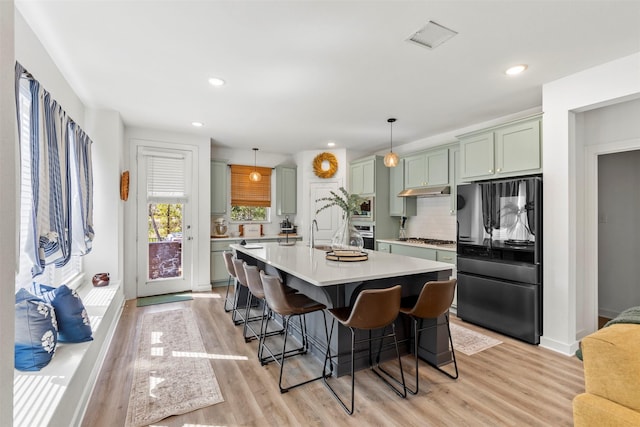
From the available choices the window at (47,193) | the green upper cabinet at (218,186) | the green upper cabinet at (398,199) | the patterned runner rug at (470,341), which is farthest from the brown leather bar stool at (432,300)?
the green upper cabinet at (218,186)

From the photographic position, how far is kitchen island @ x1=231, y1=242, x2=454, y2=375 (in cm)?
239

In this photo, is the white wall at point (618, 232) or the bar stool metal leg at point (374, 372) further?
the white wall at point (618, 232)

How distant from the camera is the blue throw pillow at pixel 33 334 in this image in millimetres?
1832

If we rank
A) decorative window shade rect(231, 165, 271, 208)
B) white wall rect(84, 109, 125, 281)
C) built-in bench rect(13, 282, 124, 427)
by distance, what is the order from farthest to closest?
decorative window shade rect(231, 165, 271, 208) < white wall rect(84, 109, 125, 281) < built-in bench rect(13, 282, 124, 427)

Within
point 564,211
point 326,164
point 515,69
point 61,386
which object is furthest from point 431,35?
point 326,164

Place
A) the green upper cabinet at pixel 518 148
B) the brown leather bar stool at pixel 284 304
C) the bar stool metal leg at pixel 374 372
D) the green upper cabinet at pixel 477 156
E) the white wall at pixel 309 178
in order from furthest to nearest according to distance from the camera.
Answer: the white wall at pixel 309 178, the green upper cabinet at pixel 477 156, the green upper cabinet at pixel 518 148, the brown leather bar stool at pixel 284 304, the bar stool metal leg at pixel 374 372

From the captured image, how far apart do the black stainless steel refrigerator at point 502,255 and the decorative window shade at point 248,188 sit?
3957 millimetres

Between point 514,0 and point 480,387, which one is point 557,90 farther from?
point 480,387

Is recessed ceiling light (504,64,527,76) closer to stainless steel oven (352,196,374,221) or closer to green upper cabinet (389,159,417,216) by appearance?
green upper cabinet (389,159,417,216)

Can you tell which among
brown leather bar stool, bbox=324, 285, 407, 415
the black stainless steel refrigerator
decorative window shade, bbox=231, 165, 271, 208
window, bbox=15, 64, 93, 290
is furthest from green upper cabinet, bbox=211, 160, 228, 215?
brown leather bar stool, bbox=324, 285, 407, 415

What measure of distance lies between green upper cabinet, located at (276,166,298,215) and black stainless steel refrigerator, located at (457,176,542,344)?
353 cm

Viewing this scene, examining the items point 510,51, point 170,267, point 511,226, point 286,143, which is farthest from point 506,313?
point 170,267

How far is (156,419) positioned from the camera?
206 cm

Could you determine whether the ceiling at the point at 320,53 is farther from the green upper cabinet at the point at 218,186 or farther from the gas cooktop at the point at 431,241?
the gas cooktop at the point at 431,241
